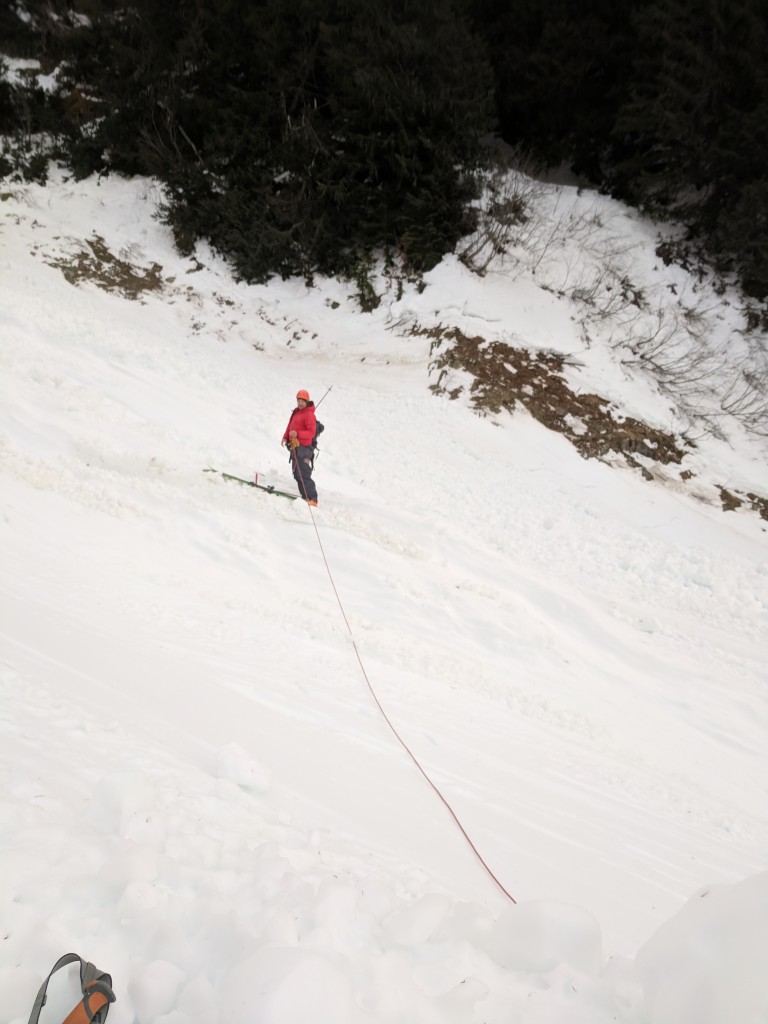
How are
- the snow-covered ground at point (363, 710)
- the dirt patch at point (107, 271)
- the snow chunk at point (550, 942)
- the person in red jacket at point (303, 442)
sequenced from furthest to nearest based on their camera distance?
the dirt patch at point (107, 271) → the person in red jacket at point (303, 442) → the snow chunk at point (550, 942) → the snow-covered ground at point (363, 710)

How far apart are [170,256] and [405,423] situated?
1164cm

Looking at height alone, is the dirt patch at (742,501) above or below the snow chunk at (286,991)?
above

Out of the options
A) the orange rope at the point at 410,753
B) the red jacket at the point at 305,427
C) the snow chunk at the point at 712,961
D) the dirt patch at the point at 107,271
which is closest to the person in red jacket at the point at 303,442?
the red jacket at the point at 305,427

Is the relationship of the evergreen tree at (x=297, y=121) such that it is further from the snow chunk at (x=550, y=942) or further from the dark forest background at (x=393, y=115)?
the snow chunk at (x=550, y=942)

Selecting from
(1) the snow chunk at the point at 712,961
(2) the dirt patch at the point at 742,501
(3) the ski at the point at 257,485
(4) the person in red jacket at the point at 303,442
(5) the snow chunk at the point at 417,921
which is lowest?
(5) the snow chunk at the point at 417,921

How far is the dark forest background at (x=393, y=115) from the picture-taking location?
14258mm

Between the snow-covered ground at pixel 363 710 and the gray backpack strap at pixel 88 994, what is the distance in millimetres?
43

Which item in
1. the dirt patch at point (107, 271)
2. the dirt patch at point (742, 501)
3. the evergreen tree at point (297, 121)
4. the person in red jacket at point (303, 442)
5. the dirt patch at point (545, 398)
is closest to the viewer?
the person in red jacket at point (303, 442)

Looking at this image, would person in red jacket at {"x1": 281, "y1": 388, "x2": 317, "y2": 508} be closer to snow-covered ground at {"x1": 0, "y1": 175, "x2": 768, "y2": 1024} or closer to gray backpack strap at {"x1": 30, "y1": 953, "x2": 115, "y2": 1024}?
snow-covered ground at {"x1": 0, "y1": 175, "x2": 768, "y2": 1024}

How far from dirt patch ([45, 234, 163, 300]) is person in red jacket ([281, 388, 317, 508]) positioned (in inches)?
437

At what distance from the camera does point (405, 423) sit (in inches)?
454

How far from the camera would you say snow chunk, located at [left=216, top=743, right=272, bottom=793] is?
247 cm

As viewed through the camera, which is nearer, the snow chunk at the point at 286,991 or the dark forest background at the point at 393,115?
the snow chunk at the point at 286,991

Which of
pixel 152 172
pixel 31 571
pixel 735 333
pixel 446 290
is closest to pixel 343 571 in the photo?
pixel 31 571
